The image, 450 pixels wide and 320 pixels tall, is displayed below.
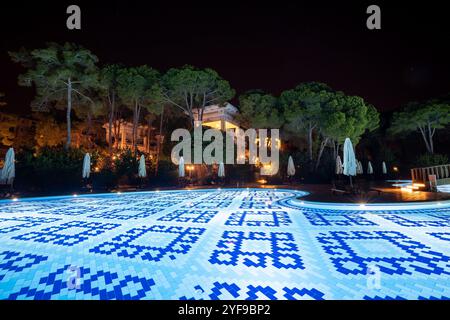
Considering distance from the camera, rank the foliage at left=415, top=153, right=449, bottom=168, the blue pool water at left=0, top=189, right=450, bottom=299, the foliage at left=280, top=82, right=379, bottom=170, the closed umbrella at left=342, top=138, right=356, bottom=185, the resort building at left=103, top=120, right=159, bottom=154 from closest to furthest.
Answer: the blue pool water at left=0, top=189, right=450, bottom=299
the closed umbrella at left=342, top=138, right=356, bottom=185
the foliage at left=280, top=82, right=379, bottom=170
the foliage at left=415, top=153, right=449, bottom=168
the resort building at left=103, top=120, right=159, bottom=154

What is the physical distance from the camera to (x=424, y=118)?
2159 centimetres

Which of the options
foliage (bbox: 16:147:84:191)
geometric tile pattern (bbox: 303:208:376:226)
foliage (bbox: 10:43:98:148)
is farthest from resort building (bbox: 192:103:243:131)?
geometric tile pattern (bbox: 303:208:376:226)

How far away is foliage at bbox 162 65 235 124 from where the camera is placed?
734 inches

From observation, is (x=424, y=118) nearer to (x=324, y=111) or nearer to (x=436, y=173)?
(x=324, y=111)

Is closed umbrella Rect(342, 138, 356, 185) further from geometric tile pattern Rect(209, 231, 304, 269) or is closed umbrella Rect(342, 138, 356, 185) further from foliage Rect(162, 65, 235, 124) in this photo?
foliage Rect(162, 65, 235, 124)

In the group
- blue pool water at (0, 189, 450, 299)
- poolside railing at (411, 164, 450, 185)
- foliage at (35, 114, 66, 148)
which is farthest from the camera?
foliage at (35, 114, 66, 148)

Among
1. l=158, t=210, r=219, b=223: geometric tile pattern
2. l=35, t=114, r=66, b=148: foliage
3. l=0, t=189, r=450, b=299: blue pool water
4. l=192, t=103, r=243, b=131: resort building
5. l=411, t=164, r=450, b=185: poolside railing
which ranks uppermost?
l=192, t=103, r=243, b=131: resort building

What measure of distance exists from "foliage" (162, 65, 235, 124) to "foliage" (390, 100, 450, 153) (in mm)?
18091

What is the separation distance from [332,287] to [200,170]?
19107mm

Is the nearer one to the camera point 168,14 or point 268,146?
point 168,14

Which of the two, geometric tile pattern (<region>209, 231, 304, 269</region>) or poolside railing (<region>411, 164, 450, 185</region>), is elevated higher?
poolside railing (<region>411, 164, 450, 185</region>)

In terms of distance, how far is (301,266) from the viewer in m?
2.95
